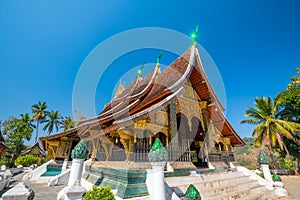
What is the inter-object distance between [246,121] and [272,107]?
11.0ft

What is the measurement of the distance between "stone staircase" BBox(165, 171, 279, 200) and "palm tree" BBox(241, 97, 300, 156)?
41.6 feet

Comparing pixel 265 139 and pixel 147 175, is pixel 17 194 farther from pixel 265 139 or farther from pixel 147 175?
pixel 265 139

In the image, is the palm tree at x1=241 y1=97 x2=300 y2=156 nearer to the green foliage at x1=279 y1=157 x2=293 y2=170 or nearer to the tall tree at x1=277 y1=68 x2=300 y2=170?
the tall tree at x1=277 y1=68 x2=300 y2=170

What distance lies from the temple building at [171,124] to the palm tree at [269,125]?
34.6 ft

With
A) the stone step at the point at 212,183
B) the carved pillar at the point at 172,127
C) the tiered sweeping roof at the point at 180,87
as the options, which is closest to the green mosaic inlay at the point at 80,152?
the tiered sweeping roof at the point at 180,87

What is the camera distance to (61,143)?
1080 centimetres

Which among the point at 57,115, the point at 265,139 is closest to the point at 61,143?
the point at 265,139

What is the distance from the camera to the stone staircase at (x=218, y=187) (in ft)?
14.8

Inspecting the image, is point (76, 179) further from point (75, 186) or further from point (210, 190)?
point (210, 190)

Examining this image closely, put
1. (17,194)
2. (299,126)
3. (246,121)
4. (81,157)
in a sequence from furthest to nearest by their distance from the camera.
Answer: (246,121)
(299,126)
(81,157)
(17,194)

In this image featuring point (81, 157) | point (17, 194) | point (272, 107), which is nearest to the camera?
point (17, 194)

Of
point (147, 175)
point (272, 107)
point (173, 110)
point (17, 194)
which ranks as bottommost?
point (17, 194)

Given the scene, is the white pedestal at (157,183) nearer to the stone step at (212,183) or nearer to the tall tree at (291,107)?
the stone step at (212,183)

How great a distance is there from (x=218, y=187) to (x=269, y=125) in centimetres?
1634
